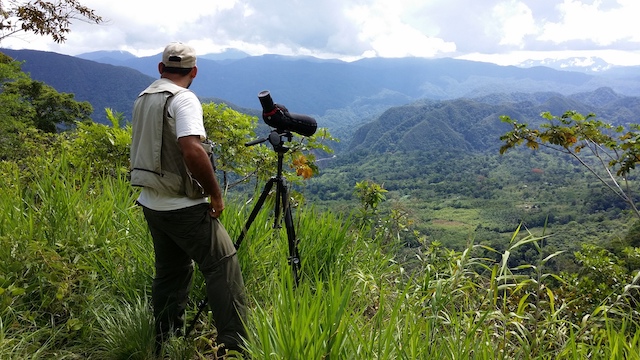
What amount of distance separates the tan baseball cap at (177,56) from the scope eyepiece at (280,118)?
1.34 feet

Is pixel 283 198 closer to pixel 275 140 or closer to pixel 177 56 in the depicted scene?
pixel 275 140

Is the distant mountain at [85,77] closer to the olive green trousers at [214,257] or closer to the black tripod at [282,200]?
the black tripod at [282,200]

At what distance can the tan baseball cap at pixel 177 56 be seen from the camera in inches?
81.8

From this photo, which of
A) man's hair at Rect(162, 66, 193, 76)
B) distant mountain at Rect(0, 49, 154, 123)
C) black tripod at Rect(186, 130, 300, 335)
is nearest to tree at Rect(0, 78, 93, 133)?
man's hair at Rect(162, 66, 193, 76)

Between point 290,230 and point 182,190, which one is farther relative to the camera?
point 290,230

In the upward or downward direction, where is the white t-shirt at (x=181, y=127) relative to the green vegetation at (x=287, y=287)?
upward

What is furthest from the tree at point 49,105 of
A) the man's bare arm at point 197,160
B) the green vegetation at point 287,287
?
the man's bare arm at point 197,160

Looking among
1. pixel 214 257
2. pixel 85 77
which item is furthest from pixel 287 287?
pixel 85 77

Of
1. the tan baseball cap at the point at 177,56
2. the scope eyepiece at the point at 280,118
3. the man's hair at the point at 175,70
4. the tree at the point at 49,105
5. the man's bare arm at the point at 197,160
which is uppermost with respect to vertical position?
the tan baseball cap at the point at 177,56

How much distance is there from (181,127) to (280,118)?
1.94 ft

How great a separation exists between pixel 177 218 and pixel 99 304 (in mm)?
746

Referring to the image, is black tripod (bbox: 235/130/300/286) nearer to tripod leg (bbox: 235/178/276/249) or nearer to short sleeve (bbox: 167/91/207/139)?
tripod leg (bbox: 235/178/276/249)

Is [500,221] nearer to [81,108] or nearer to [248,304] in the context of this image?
[81,108]

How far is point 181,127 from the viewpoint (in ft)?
6.14
